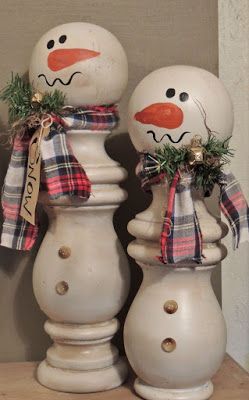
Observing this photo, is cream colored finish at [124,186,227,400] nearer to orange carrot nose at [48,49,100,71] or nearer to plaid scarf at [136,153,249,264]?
plaid scarf at [136,153,249,264]

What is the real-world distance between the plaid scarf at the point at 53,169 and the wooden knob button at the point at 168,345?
6.0 inches

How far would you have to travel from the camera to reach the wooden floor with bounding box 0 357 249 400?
0.68 metres

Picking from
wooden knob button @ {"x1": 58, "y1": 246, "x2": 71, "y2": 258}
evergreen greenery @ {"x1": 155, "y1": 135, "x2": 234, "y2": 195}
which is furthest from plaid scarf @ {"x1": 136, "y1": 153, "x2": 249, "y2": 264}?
wooden knob button @ {"x1": 58, "y1": 246, "x2": 71, "y2": 258}

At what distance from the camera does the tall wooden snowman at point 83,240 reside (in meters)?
0.68

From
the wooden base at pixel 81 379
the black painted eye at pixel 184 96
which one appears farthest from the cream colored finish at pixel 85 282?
the black painted eye at pixel 184 96

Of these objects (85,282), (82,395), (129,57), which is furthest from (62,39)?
(82,395)

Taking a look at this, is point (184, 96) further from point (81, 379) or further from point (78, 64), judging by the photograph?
point (81, 379)

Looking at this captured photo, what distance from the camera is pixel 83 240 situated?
691 mm

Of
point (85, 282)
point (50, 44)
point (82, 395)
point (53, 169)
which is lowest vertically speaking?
point (82, 395)

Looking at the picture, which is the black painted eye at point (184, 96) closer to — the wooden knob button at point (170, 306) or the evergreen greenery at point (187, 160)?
the evergreen greenery at point (187, 160)

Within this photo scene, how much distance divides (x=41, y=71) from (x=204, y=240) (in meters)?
0.22

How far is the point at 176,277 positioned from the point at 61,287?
0.38ft

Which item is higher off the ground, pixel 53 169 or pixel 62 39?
pixel 62 39

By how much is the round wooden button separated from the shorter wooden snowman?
69 mm
